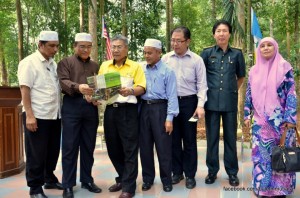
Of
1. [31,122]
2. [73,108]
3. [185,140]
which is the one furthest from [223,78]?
[31,122]

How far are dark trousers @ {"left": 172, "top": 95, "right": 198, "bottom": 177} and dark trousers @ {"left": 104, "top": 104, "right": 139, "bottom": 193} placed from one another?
68 centimetres

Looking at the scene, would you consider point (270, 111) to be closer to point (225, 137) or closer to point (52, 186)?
point (225, 137)

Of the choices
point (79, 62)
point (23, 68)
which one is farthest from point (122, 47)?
point (23, 68)

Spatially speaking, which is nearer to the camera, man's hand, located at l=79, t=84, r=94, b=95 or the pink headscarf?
man's hand, located at l=79, t=84, r=94, b=95

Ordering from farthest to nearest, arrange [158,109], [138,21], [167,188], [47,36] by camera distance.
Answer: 1. [138,21]
2. [167,188]
3. [158,109]
4. [47,36]

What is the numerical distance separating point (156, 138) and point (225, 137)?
3.17ft

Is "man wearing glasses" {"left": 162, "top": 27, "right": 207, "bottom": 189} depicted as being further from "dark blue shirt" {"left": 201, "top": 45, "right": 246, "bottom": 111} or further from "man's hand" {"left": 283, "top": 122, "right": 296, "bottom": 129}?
"man's hand" {"left": 283, "top": 122, "right": 296, "bottom": 129}

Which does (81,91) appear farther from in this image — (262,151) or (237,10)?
(237,10)

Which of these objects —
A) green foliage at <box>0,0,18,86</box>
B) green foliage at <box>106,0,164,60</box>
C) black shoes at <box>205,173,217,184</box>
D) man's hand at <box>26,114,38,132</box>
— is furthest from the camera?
green foliage at <box>0,0,18,86</box>

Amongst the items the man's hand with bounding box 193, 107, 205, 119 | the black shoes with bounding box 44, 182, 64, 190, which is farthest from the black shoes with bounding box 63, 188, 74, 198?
the man's hand with bounding box 193, 107, 205, 119

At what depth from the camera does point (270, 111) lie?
3.93 m

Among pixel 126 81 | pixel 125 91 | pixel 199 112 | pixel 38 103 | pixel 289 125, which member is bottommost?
pixel 289 125

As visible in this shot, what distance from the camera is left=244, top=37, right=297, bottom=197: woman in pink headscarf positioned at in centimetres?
386

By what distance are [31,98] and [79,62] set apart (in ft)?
2.23
